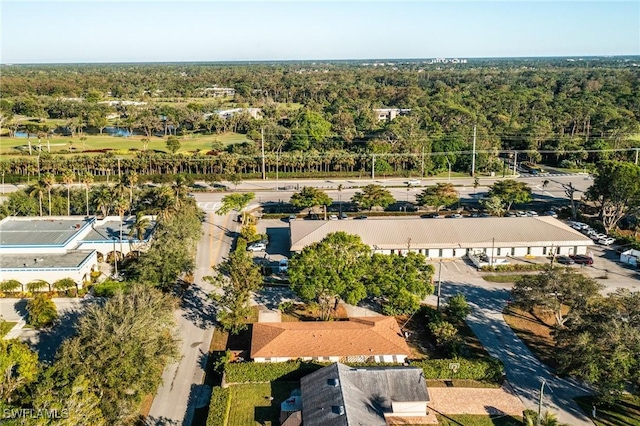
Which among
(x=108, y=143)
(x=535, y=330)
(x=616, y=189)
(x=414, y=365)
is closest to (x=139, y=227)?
(x=414, y=365)

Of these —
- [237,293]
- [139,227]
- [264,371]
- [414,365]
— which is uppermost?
[139,227]

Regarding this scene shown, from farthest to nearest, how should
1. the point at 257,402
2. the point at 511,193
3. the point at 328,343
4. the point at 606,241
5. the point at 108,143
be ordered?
1. the point at 108,143
2. the point at 511,193
3. the point at 606,241
4. the point at 328,343
5. the point at 257,402

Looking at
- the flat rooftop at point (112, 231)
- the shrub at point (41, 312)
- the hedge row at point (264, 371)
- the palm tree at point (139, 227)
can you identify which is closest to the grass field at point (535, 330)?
the hedge row at point (264, 371)

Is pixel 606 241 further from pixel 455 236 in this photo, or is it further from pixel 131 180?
pixel 131 180

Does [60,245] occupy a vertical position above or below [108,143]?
below

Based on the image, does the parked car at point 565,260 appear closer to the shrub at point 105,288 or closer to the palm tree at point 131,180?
the shrub at point 105,288

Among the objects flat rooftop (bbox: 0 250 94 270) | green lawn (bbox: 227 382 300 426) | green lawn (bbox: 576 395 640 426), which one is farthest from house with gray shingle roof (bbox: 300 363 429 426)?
flat rooftop (bbox: 0 250 94 270)
